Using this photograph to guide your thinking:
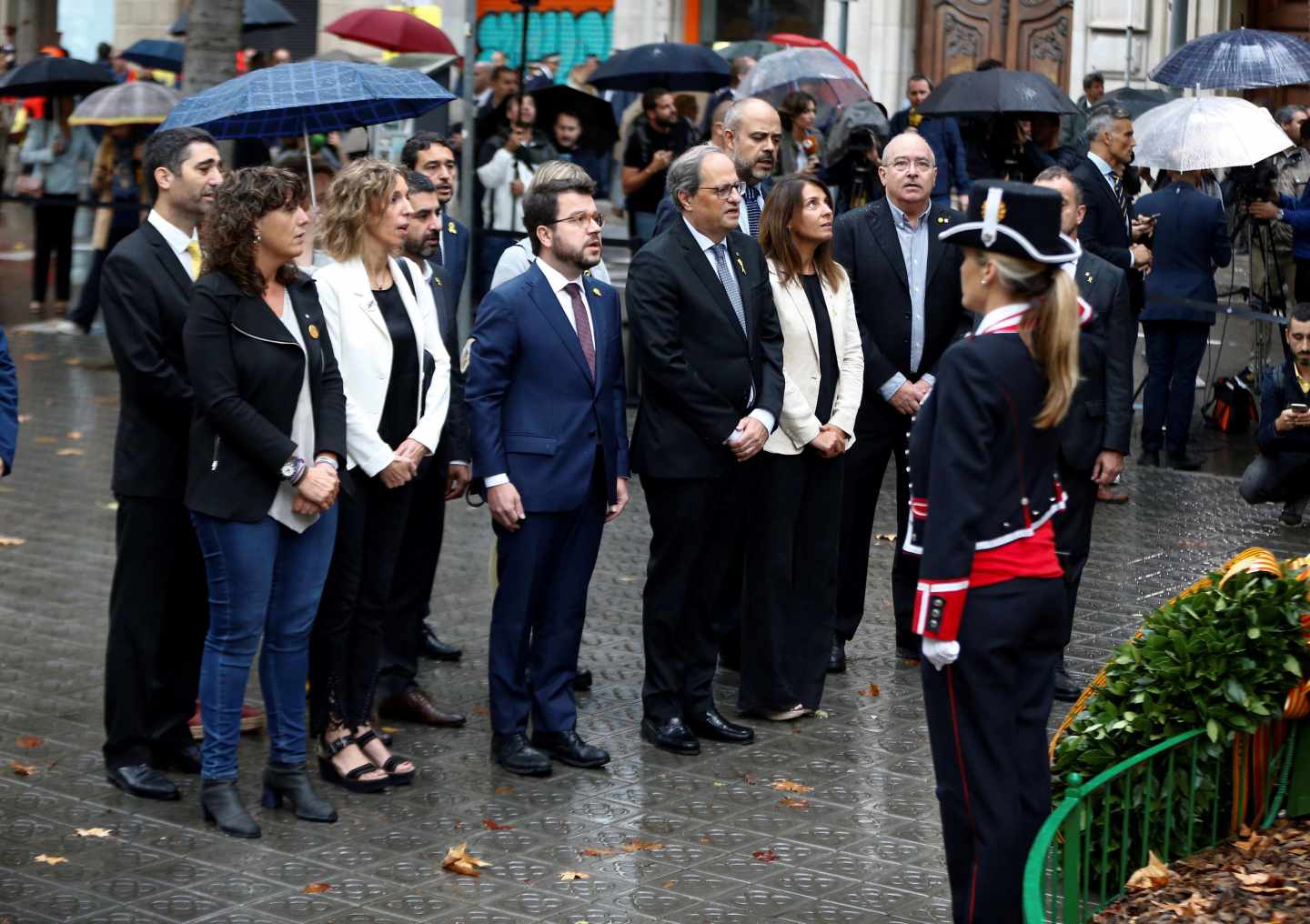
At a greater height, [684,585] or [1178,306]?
[1178,306]

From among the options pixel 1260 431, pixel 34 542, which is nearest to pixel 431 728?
pixel 34 542

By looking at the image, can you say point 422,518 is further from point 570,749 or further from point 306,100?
point 306,100

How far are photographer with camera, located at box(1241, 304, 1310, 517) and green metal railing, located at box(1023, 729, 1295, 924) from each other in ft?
18.7

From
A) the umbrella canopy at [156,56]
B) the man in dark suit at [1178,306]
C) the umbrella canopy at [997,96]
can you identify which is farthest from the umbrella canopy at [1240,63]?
the umbrella canopy at [156,56]

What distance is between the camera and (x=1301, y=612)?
19.1 feet

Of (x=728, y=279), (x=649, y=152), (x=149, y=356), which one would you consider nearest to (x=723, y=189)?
(x=728, y=279)

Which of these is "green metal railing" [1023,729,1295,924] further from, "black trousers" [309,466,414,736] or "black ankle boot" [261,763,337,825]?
"black trousers" [309,466,414,736]

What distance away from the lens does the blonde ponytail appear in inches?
193

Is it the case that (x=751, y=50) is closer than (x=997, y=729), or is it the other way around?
(x=997, y=729)

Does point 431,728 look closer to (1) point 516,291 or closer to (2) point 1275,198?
(1) point 516,291

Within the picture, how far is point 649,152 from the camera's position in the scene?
16.4 meters

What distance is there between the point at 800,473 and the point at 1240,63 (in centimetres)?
841

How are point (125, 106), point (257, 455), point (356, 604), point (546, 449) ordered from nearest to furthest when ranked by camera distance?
point (257, 455), point (356, 604), point (546, 449), point (125, 106)

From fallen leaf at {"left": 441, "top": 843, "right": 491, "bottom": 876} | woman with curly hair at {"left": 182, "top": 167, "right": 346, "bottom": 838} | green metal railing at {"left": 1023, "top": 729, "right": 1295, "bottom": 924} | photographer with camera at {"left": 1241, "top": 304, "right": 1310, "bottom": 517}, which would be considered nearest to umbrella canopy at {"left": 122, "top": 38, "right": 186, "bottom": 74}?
photographer with camera at {"left": 1241, "top": 304, "right": 1310, "bottom": 517}
